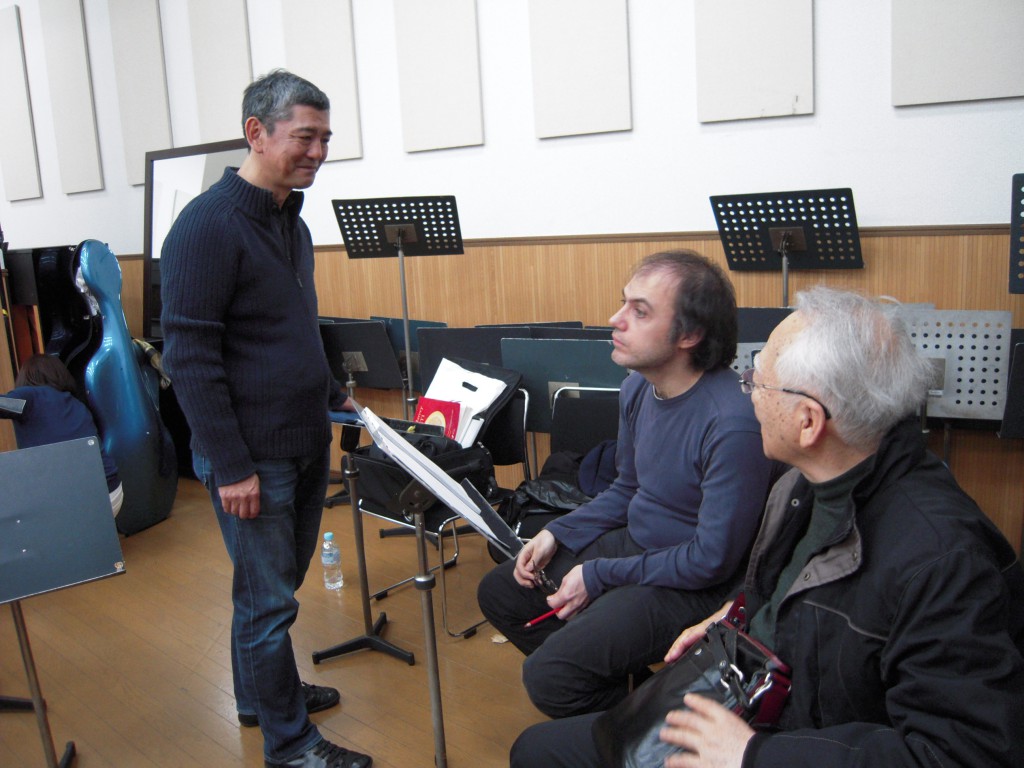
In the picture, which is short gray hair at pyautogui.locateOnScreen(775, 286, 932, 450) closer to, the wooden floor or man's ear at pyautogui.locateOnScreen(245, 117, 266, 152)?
man's ear at pyautogui.locateOnScreen(245, 117, 266, 152)

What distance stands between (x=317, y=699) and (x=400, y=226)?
2198 millimetres

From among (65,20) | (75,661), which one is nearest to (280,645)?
(75,661)

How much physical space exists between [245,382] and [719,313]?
1140 mm

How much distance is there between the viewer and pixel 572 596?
198 cm

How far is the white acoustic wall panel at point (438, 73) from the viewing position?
4.39 meters

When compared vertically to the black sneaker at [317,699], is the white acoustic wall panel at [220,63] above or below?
above

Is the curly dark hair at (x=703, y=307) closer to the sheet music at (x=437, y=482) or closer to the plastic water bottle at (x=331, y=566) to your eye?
the sheet music at (x=437, y=482)

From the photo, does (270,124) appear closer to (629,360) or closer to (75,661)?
(629,360)

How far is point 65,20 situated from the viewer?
632 cm

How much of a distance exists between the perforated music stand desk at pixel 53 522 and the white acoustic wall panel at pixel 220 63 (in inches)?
147

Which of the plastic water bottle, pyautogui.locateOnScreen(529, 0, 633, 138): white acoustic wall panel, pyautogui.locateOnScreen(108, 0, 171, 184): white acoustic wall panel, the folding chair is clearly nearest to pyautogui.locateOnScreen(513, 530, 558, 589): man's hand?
the folding chair

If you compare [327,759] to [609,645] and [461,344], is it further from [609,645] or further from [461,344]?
[461,344]

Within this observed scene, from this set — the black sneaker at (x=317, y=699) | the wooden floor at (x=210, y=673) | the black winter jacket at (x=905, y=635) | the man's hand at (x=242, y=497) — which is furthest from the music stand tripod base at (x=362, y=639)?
the black winter jacket at (x=905, y=635)

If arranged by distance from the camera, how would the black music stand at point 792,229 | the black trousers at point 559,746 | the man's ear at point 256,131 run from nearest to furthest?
the black trousers at point 559,746, the man's ear at point 256,131, the black music stand at point 792,229
